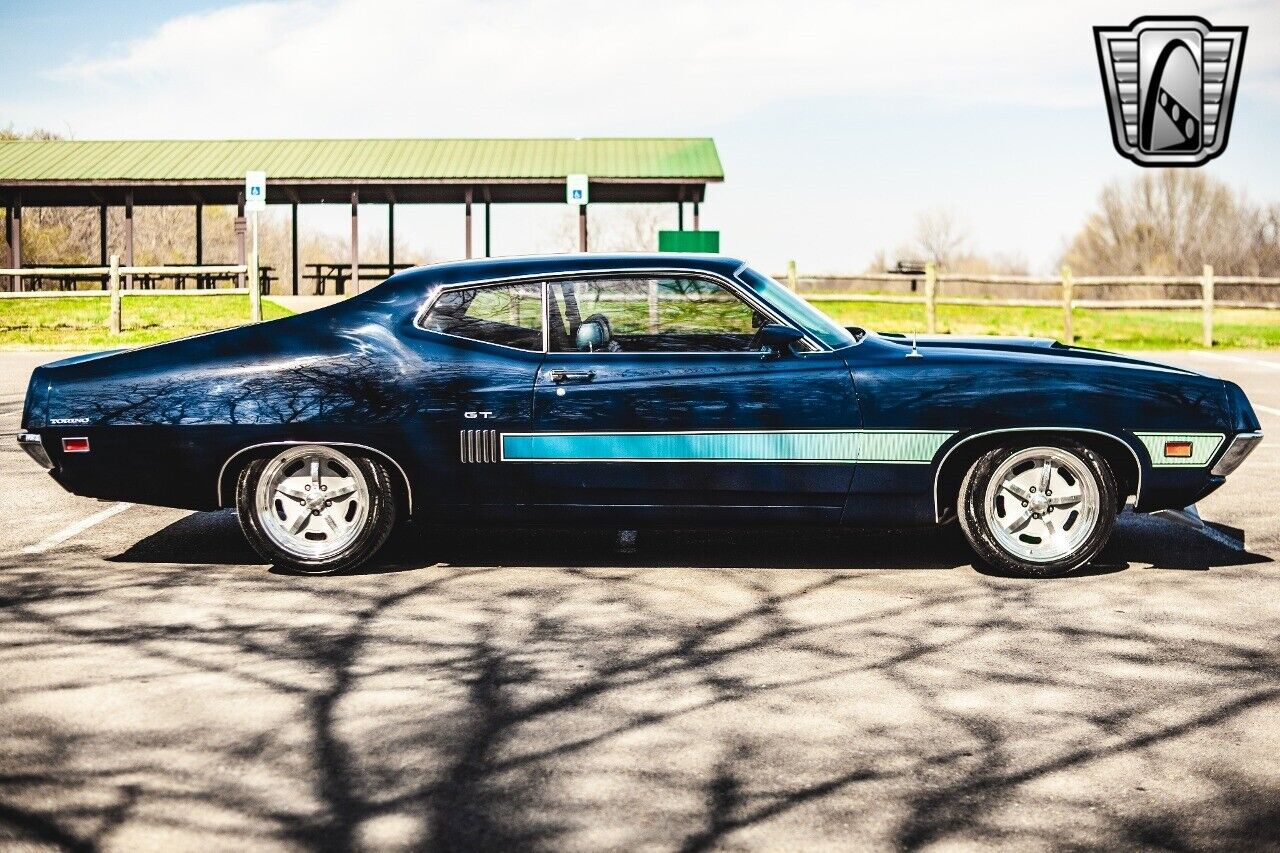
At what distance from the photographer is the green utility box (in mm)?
26703

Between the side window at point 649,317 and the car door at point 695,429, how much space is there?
1cm

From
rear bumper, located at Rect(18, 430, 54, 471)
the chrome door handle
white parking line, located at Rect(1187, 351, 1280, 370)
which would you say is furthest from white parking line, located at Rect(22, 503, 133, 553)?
A: white parking line, located at Rect(1187, 351, 1280, 370)

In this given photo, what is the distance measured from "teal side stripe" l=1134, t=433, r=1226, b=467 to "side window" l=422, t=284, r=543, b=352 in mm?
2677

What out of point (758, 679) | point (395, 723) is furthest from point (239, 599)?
point (758, 679)

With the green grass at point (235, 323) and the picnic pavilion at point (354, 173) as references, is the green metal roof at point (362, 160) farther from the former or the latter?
the green grass at point (235, 323)

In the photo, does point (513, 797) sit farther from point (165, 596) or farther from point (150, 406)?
point (150, 406)

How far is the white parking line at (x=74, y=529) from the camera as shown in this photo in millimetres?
7340

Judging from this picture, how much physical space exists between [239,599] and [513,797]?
2.73 metres

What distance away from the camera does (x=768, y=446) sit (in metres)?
6.42

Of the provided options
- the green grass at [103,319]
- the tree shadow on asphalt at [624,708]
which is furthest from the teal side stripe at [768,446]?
the green grass at [103,319]

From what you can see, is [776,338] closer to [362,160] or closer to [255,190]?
[255,190]

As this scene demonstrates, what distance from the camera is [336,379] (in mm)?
6543

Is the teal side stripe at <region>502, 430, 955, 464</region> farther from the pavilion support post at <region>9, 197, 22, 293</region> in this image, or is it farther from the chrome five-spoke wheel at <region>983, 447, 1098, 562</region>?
the pavilion support post at <region>9, 197, 22, 293</region>

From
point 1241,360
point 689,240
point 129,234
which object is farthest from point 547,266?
point 129,234
